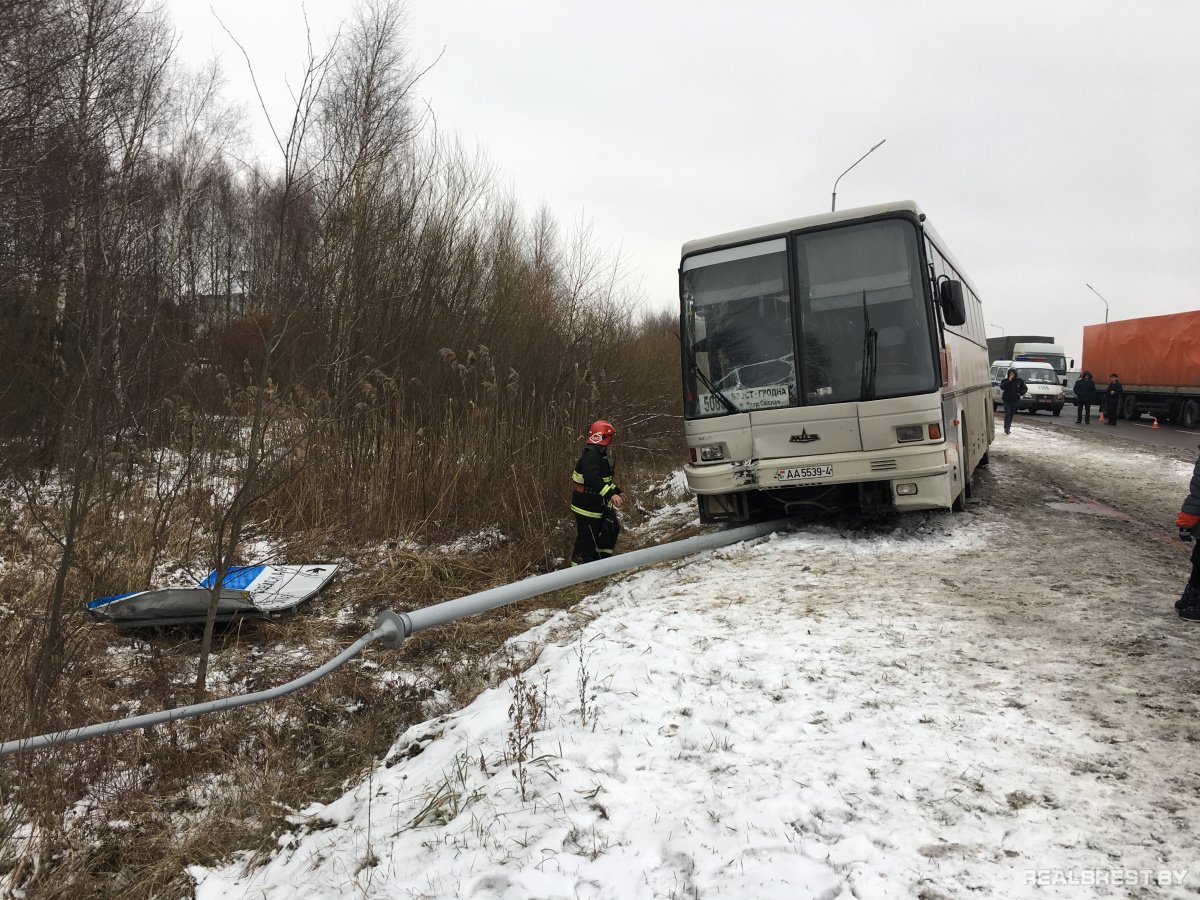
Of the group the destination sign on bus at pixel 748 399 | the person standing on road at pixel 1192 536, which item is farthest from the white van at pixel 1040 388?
the person standing on road at pixel 1192 536

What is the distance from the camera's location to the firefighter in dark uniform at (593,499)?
24.5ft

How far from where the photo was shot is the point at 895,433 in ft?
23.1

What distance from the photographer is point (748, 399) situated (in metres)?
7.54

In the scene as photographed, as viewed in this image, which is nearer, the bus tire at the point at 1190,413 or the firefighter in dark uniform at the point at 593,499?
the firefighter in dark uniform at the point at 593,499

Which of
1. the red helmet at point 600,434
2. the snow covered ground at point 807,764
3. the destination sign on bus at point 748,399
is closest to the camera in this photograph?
the snow covered ground at point 807,764

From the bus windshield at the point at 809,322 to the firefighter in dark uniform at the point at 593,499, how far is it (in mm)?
993

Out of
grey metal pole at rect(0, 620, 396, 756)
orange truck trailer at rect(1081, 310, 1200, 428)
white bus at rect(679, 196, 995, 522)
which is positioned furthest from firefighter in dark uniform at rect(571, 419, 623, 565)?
orange truck trailer at rect(1081, 310, 1200, 428)

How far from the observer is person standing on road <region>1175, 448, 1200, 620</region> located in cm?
466

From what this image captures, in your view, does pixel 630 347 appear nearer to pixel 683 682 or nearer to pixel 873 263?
pixel 873 263

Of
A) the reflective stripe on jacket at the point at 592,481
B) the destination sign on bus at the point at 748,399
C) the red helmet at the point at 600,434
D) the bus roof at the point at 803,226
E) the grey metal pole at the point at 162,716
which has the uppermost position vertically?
the bus roof at the point at 803,226

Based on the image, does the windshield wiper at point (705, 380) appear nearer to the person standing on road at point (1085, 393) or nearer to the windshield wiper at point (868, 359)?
the windshield wiper at point (868, 359)

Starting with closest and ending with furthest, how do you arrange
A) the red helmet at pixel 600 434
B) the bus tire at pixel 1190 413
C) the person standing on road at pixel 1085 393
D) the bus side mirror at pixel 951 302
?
the bus side mirror at pixel 951 302 → the red helmet at pixel 600 434 → the bus tire at pixel 1190 413 → the person standing on road at pixel 1085 393

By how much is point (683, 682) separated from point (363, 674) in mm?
2445

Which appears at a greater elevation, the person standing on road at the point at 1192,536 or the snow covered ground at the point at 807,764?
the person standing on road at the point at 1192,536
